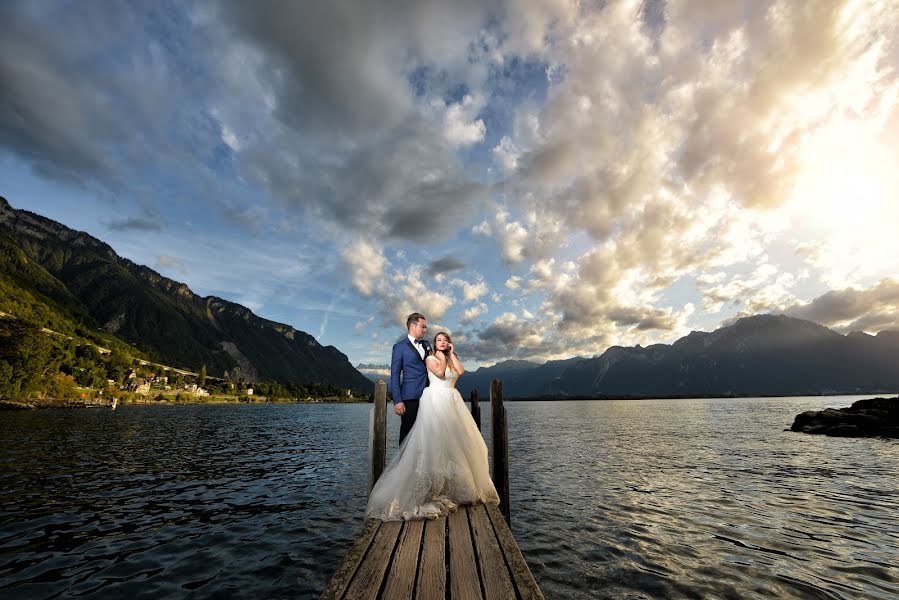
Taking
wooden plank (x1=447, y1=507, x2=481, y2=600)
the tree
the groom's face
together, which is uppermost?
the tree

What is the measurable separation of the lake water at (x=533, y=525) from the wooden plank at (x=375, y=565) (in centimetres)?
377

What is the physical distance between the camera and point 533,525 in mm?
15055

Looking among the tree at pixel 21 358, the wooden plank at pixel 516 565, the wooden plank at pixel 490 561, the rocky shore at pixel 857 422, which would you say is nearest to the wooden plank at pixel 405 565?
Answer: the wooden plank at pixel 490 561

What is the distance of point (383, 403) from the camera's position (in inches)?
455

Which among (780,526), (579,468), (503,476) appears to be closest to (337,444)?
(579,468)

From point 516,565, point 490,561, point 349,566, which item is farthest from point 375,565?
point 516,565

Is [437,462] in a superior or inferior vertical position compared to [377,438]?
inferior

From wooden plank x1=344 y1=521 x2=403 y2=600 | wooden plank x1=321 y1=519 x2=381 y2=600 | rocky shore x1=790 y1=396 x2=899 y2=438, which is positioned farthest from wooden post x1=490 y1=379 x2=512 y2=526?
rocky shore x1=790 y1=396 x2=899 y2=438

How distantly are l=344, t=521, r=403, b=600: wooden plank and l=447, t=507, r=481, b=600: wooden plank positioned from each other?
1048 millimetres

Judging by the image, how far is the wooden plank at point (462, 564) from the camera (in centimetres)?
542

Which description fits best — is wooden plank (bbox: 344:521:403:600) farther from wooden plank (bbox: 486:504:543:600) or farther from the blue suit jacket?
the blue suit jacket

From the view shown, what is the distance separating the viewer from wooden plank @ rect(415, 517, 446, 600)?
5438mm

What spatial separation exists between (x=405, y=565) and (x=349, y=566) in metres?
0.88

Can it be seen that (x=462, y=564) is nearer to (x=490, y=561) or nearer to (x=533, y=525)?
(x=490, y=561)
